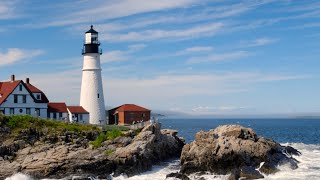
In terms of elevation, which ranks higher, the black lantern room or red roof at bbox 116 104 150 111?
the black lantern room

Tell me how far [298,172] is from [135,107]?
22545 mm

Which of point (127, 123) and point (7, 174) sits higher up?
point (127, 123)

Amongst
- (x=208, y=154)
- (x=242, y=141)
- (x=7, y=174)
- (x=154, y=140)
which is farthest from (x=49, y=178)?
(x=242, y=141)

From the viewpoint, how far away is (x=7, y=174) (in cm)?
3734

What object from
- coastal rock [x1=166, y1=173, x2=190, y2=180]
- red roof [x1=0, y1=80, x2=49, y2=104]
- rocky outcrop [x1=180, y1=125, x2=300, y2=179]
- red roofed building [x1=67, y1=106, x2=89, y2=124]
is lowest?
coastal rock [x1=166, y1=173, x2=190, y2=180]

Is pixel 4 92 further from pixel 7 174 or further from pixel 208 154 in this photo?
pixel 208 154

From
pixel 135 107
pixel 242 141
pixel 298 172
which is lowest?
pixel 298 172

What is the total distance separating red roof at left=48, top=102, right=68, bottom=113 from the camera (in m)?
53.2

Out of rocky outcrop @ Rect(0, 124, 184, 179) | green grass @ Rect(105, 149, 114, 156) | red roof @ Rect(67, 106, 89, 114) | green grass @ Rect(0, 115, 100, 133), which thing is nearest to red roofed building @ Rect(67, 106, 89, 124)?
red roof @ Rect(67, 106, 89, 114)

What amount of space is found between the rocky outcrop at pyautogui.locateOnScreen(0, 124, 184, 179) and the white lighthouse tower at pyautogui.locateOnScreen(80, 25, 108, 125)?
11056mm

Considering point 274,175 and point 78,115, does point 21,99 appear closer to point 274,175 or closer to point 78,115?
point 78,115

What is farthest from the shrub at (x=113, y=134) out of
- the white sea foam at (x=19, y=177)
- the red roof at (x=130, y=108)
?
the red roof at (x=130, y=108)

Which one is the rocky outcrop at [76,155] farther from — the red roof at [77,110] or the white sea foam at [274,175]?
the red roof at [77,110]

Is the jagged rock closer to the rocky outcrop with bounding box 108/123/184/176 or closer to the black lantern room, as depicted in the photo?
the rocky outcrop with bounding box 108/123/184/176
